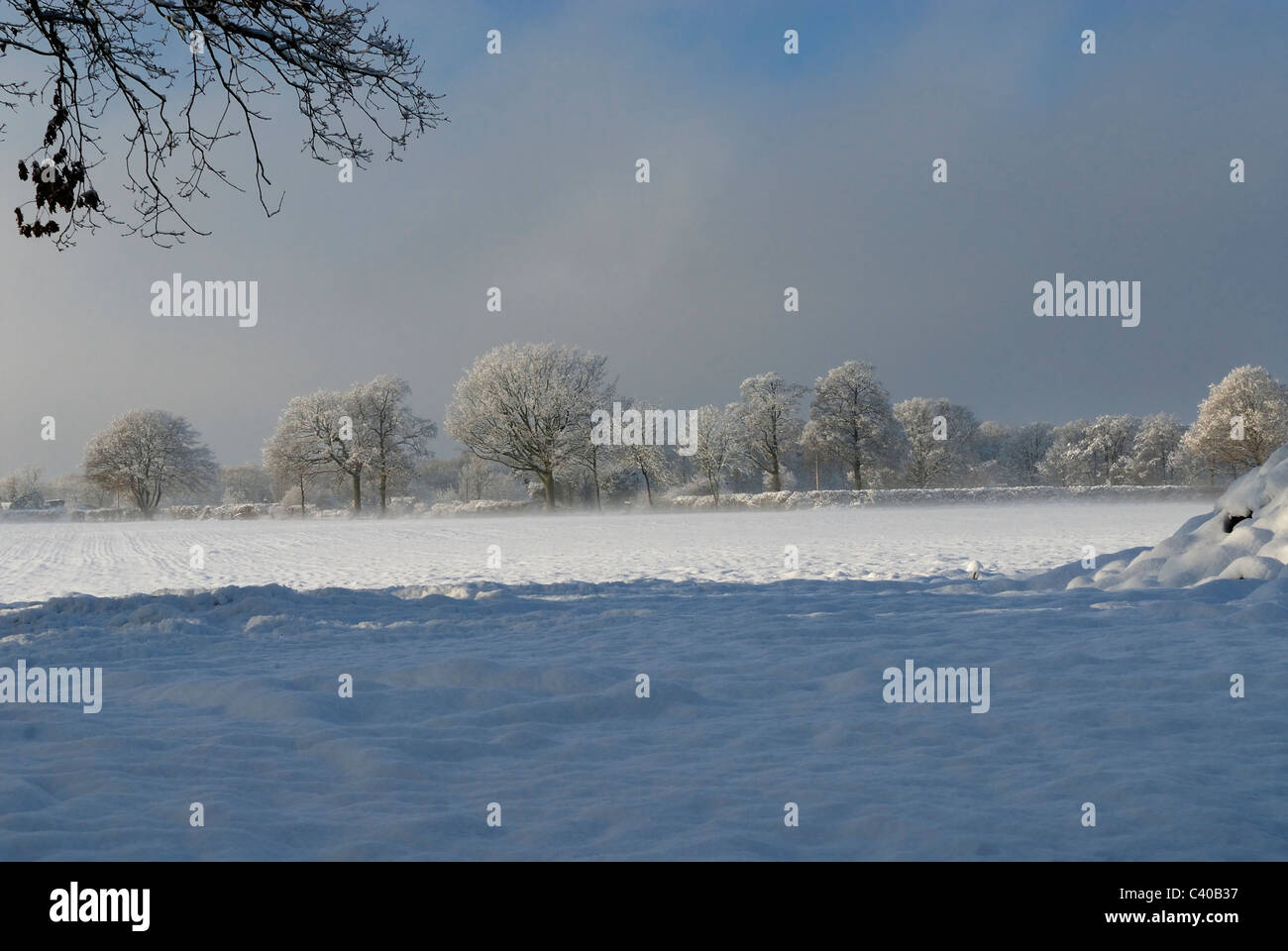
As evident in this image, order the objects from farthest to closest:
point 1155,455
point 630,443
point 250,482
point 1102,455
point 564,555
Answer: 1. point 250,482
2. point 1102,455
3. point 1155,455
4. point 630,443
5. point 564,555

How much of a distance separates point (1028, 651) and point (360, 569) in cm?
1235

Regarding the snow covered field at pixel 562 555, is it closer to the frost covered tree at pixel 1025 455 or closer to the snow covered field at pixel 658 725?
the snow covered field at pixel 658 725

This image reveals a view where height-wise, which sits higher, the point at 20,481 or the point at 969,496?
the point at 20,481

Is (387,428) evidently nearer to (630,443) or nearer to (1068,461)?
(630,443)

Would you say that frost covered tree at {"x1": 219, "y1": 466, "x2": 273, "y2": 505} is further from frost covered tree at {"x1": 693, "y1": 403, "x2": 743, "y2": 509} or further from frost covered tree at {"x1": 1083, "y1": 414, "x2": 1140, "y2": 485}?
frost covered tree at {"x1": 1083, "y1": 414, "x2": 1140, "y2": 485}

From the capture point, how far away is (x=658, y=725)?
556 cm

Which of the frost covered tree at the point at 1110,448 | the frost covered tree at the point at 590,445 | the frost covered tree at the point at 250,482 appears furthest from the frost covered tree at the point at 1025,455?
the frost covered tree at the point at 250,482

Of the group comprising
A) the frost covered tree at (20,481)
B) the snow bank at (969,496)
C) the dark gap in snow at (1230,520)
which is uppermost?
the frost covered tree at (20,481)

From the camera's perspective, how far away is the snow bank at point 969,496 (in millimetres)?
48031

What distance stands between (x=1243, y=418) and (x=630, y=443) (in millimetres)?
34611

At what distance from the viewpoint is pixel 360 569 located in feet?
54.5

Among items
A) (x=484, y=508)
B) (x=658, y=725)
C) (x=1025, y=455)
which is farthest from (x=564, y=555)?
(x=1025, y=455)

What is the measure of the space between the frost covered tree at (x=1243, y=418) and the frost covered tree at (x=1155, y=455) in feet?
68.9
